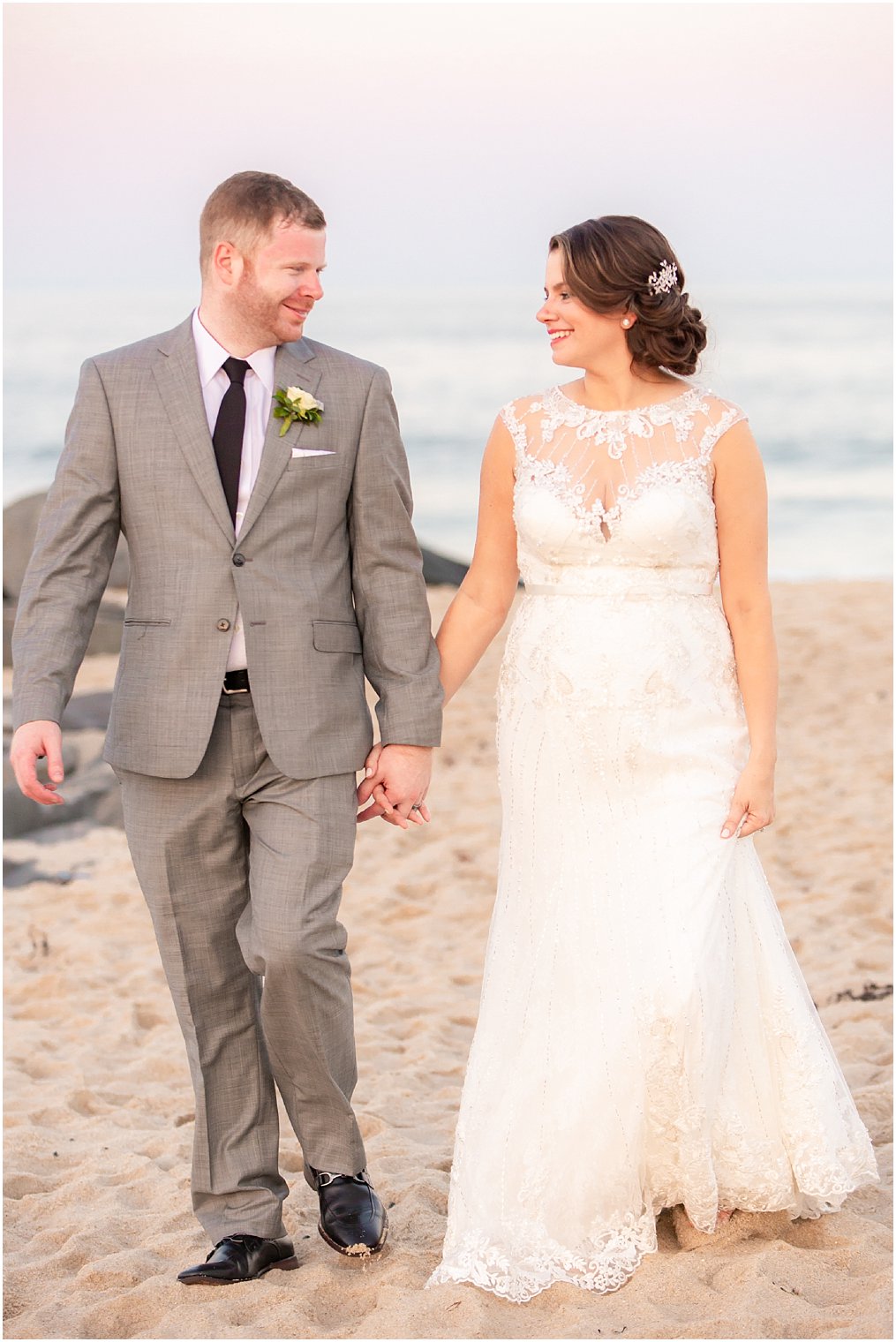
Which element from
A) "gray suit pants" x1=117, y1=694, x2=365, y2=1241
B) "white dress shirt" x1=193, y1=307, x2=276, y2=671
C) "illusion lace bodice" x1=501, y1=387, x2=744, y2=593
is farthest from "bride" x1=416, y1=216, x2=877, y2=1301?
"white dress shirt" x1=193, y1=307, x2=276, y2=671

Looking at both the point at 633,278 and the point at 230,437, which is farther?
the point at 633,278

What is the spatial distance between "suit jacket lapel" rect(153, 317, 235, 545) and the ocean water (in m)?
21.4

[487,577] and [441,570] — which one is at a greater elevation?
[441,570]

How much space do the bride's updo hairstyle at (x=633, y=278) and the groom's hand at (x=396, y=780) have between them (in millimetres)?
1088

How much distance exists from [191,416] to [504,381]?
114ft

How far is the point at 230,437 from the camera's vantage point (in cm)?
319

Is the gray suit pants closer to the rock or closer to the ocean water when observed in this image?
the rock

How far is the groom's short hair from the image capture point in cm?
313

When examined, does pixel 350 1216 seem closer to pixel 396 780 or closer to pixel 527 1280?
pixel 527 1280

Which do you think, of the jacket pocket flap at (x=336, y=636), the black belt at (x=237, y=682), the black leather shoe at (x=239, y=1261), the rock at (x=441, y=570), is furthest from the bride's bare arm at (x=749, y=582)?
the rock at (x=441, y=570)

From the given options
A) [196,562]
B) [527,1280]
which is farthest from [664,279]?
[527,1280]

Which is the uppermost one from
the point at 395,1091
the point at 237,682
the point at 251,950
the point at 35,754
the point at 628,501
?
the point at 628,501

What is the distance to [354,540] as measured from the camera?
3.30 meters

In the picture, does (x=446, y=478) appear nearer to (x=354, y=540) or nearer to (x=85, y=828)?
(x=85, y=828)
